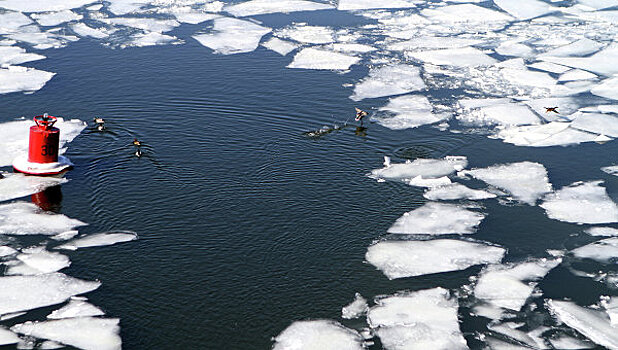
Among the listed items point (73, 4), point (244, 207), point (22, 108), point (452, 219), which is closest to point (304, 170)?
point (244, 207)

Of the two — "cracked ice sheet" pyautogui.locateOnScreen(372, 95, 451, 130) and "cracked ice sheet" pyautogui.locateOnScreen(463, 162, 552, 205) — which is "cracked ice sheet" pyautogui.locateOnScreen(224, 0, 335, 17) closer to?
"cracked ice sheet" pyautogui.locateOnScreen(372, 95, 451, 130)

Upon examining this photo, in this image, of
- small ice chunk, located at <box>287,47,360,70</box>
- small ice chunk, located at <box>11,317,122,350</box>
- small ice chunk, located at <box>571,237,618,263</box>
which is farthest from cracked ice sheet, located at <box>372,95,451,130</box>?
small ice chunk, located at <box>11,317,122,350</box>

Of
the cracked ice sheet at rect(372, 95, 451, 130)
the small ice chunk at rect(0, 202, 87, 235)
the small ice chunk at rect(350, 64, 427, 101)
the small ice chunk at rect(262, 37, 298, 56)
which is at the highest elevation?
the small ice chunk at rect(262, 37, 298, 56)

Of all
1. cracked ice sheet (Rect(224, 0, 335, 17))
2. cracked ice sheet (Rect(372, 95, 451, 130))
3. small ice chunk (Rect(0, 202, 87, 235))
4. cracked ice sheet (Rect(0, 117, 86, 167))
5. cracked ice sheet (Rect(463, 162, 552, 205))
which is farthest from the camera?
cracked ice sheet (Rect(224, 0, 335, 17))

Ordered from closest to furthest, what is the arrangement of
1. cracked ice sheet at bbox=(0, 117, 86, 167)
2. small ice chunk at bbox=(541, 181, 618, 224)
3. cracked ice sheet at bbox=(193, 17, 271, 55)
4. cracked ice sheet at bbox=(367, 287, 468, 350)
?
1. cracked ice sheet at bbox=(367, 287, 468, 350)
2. small ice chunk at bbox=(541, 181, 618, 224)
3. cracked ice sheet at bbox=(0, 117, 86, 167)
4. cracked ice sheet at bbox=(193, 17, 271, 55)

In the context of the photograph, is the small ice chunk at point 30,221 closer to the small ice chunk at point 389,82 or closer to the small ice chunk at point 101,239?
the small ice chunk at point 101,239

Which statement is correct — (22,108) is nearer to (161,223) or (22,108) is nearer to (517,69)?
(161,223)
